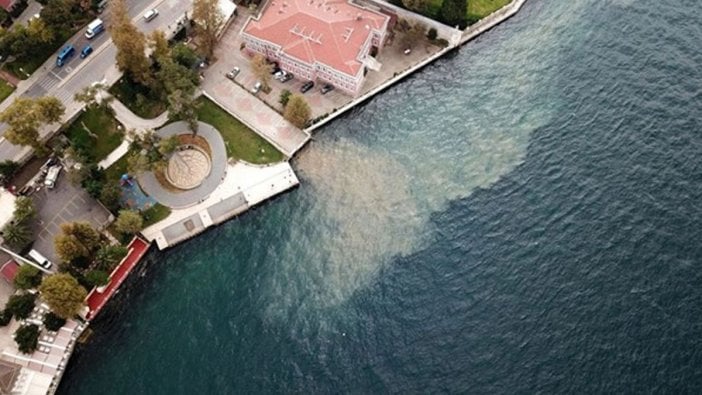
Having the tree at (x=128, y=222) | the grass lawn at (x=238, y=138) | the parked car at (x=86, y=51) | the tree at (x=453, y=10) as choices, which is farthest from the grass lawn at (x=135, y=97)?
the tree at (x=453, y=10)

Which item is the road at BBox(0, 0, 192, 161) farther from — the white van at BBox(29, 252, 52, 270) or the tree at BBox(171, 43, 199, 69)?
the white van at BBox(29, 252, 52, 270)

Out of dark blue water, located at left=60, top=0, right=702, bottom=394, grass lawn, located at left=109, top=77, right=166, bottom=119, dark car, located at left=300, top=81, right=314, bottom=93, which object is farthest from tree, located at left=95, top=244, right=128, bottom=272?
dark car, located at left=300, top=81, right=314, bottom=93

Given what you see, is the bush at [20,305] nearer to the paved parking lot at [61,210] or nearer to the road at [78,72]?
the paved parking lot at [61,210]

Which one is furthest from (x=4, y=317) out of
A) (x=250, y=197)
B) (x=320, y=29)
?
(x=320, y=29)

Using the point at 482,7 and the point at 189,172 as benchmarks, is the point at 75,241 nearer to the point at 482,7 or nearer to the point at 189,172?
the point at 189,172

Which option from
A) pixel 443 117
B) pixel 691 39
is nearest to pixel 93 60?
pixel 443 117

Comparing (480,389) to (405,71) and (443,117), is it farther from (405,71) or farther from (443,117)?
(405,71)
